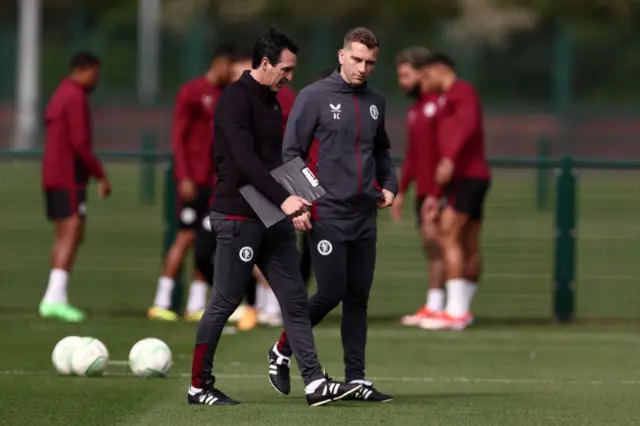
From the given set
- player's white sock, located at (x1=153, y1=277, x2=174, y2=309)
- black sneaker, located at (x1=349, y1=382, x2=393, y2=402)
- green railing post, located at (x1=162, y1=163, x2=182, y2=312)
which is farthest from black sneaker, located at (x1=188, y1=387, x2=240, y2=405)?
green railing post, located at (x1=162, y1=163, x2=182, y2=312)

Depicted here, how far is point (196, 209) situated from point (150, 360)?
4330mm

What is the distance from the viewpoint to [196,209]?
14.9 m

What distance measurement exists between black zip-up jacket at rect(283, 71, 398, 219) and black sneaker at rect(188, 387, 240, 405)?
118cm

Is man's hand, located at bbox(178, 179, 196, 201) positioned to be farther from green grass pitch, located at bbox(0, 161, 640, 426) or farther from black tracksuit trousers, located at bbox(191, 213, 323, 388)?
black tracksuit trousers, located at bbox(191, 213, 323, 388)

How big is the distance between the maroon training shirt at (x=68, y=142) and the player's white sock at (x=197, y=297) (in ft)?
4.35

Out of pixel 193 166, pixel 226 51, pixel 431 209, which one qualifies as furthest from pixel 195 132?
pixel 431 209

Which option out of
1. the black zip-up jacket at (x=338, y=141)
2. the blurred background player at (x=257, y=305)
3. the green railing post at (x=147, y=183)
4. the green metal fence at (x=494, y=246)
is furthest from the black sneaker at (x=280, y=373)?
the green railing post at (x=147, y=183)

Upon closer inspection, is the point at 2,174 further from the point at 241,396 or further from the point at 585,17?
the point at 585,17

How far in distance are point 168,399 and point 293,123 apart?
5.81 ft

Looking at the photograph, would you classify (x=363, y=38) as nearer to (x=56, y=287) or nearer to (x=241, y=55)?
(x=241, y=55)

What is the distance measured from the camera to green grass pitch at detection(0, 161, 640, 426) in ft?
30.6

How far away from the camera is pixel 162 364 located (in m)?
10.7

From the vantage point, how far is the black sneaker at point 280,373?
9.91m

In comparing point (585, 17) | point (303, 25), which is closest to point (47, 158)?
point (303, 25)
